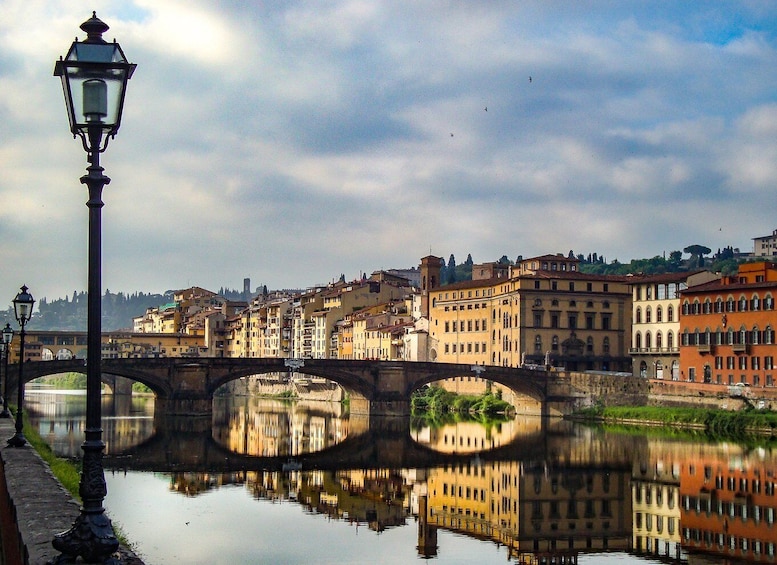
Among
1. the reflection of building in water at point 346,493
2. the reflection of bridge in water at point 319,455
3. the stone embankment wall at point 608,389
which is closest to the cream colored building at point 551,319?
the stone embankment wall at point 608,389

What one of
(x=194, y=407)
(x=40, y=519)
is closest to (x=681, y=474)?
(x=40, y=519)

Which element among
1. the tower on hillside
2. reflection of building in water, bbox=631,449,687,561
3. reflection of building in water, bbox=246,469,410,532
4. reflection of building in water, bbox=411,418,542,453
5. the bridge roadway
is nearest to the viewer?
reflection of building in water, bbox=631,449,687,561

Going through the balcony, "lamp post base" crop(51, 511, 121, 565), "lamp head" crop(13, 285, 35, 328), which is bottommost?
"lamp post base" crop(51, 511, 121, 565)

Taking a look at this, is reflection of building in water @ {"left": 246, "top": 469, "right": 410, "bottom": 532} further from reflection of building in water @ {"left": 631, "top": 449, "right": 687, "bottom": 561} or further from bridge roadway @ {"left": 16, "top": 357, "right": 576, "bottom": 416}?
bridge roadway @ {"left": 16, "top": 357, "right": 576, "bottom": 416}

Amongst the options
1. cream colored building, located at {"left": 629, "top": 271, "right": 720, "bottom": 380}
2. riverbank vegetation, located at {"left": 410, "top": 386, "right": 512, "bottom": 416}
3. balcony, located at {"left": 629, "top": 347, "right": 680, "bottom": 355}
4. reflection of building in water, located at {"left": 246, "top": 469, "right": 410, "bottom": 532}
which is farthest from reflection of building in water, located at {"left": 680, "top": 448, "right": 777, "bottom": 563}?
cream colored building, located at {"left": 629, "top": 271, "right": 720, "bottom": 380}

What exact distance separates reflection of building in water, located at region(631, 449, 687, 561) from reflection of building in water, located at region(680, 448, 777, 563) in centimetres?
35

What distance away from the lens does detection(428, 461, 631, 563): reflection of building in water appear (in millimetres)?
29016

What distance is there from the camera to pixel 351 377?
76.9 metres

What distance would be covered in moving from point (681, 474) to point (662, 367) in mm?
44259

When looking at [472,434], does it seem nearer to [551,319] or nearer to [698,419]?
[698,419]

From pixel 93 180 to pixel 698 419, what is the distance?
5881 cm

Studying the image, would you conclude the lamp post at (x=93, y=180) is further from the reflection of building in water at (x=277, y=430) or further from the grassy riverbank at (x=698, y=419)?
the grassy riverbank at (x=698, y=419)

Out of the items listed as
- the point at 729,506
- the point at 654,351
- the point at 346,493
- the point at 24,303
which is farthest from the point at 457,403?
the point at 24,303

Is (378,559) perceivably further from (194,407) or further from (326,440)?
(194,407)
